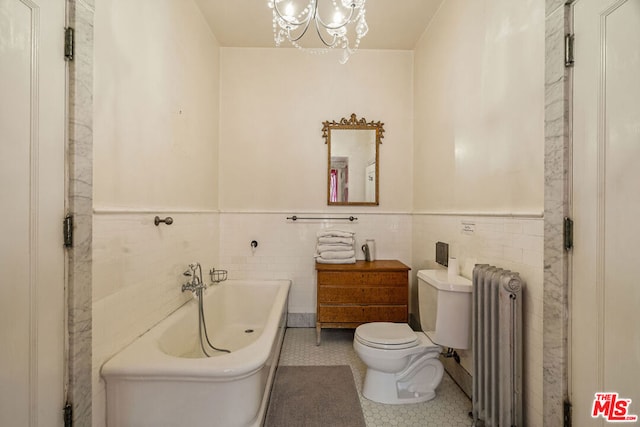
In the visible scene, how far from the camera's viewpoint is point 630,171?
0.99 metres

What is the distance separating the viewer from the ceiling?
2434 mm

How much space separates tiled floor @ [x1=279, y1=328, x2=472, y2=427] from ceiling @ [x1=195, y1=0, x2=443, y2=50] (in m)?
2.92

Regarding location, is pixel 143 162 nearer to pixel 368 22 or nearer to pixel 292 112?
pixel 292 112

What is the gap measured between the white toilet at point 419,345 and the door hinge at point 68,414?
1.45 meters

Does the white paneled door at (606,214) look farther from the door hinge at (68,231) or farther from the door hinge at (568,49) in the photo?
the door hinge at (68,231)

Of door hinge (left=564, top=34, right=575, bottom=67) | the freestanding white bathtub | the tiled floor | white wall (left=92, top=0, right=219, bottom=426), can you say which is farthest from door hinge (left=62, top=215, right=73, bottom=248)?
door hinge (left=564, top=34, right=575, bottom=67)

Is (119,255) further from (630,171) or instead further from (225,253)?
(630,171)

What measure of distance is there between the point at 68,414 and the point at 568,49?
2.50 metres

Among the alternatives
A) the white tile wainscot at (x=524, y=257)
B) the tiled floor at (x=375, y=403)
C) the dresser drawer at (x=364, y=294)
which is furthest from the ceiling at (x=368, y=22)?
the tiled floor at (x=375, y=403)

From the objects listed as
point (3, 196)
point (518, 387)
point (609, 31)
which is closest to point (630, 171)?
point (609, 31)

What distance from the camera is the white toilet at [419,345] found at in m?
1.79

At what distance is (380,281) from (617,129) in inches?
74.5

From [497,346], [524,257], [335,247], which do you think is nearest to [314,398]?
[497,346]

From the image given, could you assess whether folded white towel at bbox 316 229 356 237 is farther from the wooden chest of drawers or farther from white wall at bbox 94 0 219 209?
white wall at bbox 94 0 219 209
